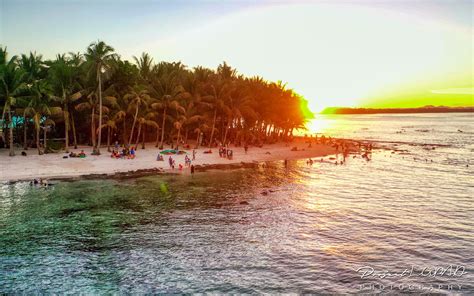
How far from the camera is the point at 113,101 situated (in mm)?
47906

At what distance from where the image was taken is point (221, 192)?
33188 mm

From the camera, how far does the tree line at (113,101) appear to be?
4450cm

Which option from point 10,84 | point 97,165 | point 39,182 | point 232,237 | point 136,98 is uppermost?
point 10,84

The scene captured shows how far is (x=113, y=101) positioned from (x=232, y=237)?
3328cm

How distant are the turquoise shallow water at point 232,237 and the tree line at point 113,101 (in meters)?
15.8

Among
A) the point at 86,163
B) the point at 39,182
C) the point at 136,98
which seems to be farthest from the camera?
the point at 136,98

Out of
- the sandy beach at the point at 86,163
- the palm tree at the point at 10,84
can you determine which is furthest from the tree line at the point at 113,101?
the sandy beach at the point at 86,163

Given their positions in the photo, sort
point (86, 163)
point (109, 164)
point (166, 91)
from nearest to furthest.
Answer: point (86, 163) < point (109, 164) < point (166, 91)

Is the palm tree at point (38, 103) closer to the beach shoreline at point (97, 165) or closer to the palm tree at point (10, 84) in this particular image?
the palm tree at point (10, 84)

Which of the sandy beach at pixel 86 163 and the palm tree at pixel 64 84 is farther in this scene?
the palm tree at pixel 64 84

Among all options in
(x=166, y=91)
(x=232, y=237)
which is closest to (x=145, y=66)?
(x=166, y=91)

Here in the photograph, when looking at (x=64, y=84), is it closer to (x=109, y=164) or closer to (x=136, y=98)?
(x=136, y=98)

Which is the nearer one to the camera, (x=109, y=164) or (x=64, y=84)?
(x=109, y=164)

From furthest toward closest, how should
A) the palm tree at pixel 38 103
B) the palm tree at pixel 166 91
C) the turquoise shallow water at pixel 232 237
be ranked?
1. the palm tree at pixel 166 91
2. the palm tree at pixel 38 103
3. the turquoise shallow water at pixel 232 237
